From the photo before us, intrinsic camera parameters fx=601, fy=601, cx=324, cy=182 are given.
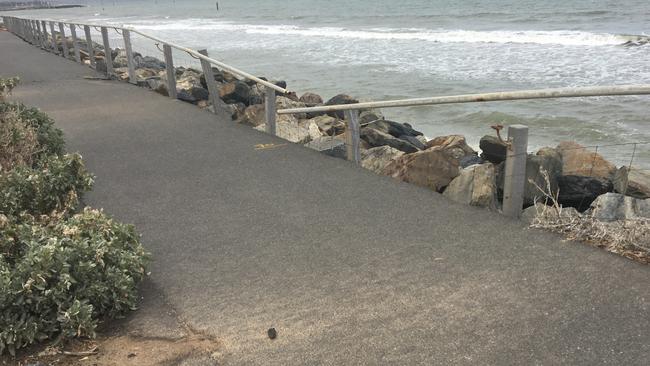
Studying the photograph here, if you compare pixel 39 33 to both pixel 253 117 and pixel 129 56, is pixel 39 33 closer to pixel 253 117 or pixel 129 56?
pixel 129 56

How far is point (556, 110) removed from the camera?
51.2 ft

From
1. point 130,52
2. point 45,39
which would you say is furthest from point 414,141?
point 45,39

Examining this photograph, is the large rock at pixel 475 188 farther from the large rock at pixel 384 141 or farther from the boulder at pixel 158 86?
the boulder at pixel 158 86

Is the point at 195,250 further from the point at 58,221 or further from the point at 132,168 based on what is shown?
the point at 132,168

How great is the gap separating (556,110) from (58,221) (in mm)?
13963

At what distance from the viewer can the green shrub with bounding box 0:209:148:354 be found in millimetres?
3266

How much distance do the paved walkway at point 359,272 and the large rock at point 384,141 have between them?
246 centimetres

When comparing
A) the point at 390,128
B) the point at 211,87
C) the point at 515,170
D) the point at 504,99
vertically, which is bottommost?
the point at 390,128

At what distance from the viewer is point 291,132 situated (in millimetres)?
8648

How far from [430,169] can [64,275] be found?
3704mm

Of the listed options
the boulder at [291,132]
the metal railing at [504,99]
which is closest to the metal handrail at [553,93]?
the metal railing at [504,99]

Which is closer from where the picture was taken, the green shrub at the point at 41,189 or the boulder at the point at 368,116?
the green shrub at the point at 41,189

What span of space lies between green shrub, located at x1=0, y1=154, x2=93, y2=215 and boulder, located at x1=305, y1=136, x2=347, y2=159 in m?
3.14

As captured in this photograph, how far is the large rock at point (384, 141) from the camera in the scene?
934cm
